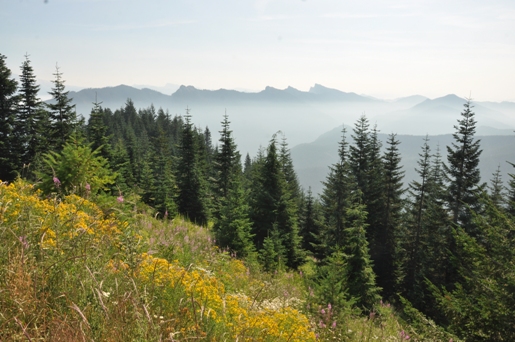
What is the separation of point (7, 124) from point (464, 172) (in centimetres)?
4058

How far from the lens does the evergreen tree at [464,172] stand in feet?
85.5

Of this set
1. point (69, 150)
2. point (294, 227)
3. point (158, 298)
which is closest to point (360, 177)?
point (294, 227)

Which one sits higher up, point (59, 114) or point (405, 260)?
point (59, 114)

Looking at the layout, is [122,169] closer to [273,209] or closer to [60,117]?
[60,117]

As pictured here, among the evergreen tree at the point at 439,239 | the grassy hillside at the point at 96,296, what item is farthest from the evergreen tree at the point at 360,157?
the grassy hillside at the point at 96,296

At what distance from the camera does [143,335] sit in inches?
78.1

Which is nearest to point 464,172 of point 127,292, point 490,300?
point 490,300

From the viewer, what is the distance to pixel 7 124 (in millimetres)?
26141

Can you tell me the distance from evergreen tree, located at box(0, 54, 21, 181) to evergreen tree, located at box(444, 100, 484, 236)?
124 feet

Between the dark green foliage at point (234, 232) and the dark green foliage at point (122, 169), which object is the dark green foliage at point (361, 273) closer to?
the dark green foliage at point (234, 232)

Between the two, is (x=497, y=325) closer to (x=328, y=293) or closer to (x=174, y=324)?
(x=328, y=293)

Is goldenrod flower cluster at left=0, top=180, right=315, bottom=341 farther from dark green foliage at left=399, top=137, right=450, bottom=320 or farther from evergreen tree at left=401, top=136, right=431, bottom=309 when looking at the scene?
evergreen tree at left=401, top=136, right=431, bottom=309

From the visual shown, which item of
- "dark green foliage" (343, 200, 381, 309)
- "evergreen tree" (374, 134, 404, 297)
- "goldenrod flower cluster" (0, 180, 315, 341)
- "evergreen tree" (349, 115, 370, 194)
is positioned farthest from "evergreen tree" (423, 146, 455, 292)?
"goldenrod flower cluster" (0, 180, 315, 341)

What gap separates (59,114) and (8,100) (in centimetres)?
584
